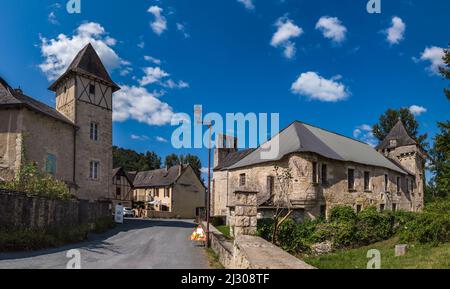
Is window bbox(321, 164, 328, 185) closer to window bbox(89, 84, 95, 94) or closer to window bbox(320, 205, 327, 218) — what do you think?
window bbox(320, 205, 327, 218)

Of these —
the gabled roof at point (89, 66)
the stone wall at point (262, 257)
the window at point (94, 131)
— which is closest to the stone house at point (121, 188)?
the gabled roof at point (89, 66)

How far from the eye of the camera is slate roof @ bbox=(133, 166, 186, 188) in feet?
167

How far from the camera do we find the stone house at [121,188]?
49500mm

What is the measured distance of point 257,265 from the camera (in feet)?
20.2

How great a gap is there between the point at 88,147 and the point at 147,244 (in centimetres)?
1219

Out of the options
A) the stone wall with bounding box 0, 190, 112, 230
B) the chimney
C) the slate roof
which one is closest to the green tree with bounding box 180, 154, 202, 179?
the slate roof

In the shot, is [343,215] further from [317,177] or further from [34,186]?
[34,186]

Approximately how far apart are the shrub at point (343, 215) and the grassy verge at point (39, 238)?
13.9 m

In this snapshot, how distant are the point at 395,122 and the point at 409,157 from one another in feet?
43.9

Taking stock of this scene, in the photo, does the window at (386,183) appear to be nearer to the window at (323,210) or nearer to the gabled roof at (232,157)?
the window at (323,210)

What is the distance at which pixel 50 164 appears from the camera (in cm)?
2294

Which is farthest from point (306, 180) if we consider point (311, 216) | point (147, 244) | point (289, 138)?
point (147, 244)

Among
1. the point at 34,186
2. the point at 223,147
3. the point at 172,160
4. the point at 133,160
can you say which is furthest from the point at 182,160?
the point at 34,186

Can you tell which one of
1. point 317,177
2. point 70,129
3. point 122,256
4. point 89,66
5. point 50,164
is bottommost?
point 122,256
